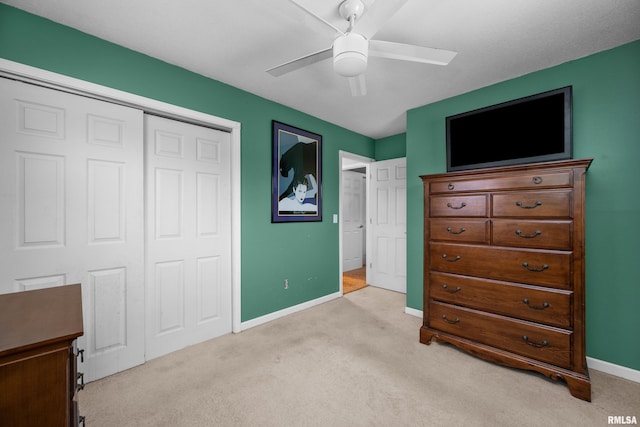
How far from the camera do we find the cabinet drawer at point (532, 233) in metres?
1.86

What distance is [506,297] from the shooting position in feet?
6.76

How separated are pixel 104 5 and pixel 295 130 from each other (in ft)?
6.38

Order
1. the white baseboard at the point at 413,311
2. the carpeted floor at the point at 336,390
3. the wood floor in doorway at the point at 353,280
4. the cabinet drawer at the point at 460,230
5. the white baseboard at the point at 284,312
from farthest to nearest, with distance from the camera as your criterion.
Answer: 1. the wood floor in doorway at the point at 353,280
2. the white baseboard at the point at 413,311
3. the white baseboard at the point at 284,312
4. the cabinet drawer at the point at 460,230
5. the carpeted floor at the point at 336,390

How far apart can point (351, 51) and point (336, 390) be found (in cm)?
217

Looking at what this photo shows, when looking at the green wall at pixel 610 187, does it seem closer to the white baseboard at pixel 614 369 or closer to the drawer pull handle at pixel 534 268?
the white baseboard at pixel 614 369

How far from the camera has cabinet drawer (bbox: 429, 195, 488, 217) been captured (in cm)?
221

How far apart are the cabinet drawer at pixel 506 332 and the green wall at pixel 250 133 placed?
1622 mm

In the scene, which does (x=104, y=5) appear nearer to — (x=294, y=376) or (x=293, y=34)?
(x=293, y=34)

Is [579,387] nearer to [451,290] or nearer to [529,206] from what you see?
[451,290]

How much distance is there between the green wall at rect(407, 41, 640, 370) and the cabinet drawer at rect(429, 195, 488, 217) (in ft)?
2.94

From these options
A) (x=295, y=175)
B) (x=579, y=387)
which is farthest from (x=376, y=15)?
(x=579, y=387)

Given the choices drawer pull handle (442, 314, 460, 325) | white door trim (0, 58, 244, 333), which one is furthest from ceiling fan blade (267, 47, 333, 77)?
drawer pull handle (442, 314, 460, 325)

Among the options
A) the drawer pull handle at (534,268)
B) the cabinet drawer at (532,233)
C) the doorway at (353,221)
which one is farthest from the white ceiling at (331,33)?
the doorway at (353,221)

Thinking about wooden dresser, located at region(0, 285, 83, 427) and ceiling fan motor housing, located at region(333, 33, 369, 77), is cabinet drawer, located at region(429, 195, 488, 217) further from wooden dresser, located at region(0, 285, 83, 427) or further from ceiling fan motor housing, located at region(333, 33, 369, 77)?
wooden dresser, located at region(0, 285, 83, 427)
